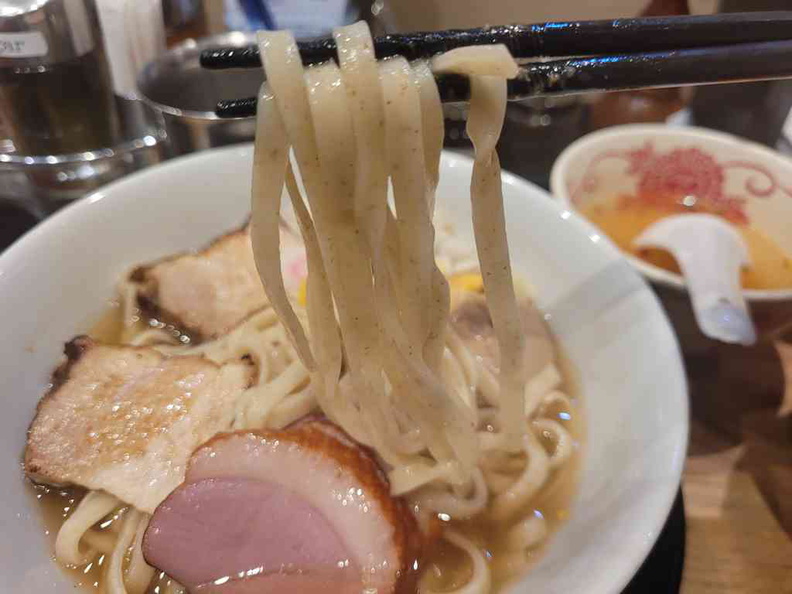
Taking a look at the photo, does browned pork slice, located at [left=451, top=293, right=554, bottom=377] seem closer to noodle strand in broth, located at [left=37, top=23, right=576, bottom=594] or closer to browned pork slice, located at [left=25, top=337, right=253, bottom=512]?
noodle strand in broth, located at [left=37, top=23, right=576, bottom=594]

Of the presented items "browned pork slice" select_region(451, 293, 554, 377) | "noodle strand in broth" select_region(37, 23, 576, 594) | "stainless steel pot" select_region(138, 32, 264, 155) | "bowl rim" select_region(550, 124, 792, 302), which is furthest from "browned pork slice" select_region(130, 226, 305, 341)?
"bowl rim" select_region(550, 124, 792, 302)

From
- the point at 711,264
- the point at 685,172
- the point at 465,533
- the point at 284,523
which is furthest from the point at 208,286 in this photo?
the point at 685,172

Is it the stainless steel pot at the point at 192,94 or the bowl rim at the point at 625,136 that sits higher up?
the stainless steel pot at the point at 192,94

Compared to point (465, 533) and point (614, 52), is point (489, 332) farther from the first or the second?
point (614, 52)

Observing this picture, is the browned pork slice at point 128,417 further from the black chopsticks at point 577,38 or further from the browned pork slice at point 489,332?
the black chopsticks at point 577,38

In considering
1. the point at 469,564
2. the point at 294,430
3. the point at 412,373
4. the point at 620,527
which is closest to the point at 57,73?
the point at 294,430

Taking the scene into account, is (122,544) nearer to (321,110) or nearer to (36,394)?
(36,394)

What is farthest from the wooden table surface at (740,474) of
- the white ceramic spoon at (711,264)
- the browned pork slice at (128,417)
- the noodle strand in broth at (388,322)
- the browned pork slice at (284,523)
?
the browned pork slice at (128,417)
